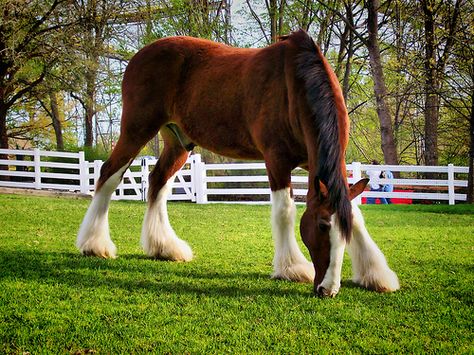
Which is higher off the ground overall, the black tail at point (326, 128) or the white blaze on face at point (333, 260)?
the black tail at point (326, 128)

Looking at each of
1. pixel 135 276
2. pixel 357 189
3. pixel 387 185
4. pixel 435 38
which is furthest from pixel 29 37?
pixel 357 189

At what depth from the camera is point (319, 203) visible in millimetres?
3281

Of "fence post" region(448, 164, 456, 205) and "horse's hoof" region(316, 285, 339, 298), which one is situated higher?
"fence post" region(448, 164, 456, 205)

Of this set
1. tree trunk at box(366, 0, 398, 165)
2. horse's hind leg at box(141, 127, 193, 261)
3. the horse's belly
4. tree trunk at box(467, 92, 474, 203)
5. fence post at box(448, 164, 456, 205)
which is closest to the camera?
the horse's belly

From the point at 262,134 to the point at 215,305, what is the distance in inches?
56.9

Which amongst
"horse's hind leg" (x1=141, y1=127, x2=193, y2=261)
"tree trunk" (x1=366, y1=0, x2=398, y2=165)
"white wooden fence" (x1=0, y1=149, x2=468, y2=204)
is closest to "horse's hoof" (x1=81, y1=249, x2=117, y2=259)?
"horse's hind leg" (x1=141, y1=127, x2=193, y2=261)

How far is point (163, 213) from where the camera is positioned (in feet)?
16.4

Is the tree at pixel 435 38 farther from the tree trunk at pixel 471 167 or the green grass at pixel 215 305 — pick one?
the green grass at pixel 215 305

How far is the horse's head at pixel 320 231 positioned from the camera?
10.3 feet

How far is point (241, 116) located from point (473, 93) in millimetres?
10652

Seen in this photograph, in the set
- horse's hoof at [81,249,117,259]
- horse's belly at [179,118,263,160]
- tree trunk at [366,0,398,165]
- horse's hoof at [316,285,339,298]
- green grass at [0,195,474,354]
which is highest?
tree trunk at [366,0,398,165]

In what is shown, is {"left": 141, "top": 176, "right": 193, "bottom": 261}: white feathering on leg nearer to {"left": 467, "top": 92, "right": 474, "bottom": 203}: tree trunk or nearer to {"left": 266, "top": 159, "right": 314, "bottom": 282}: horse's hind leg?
{"left": 266, "top": 159, "right": 314, "bottom": 282}: horse's hind leg

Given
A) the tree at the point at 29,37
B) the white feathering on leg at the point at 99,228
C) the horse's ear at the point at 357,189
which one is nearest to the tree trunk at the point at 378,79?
the tree at the point at 29,37

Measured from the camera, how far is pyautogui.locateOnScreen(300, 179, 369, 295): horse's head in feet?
10.3
